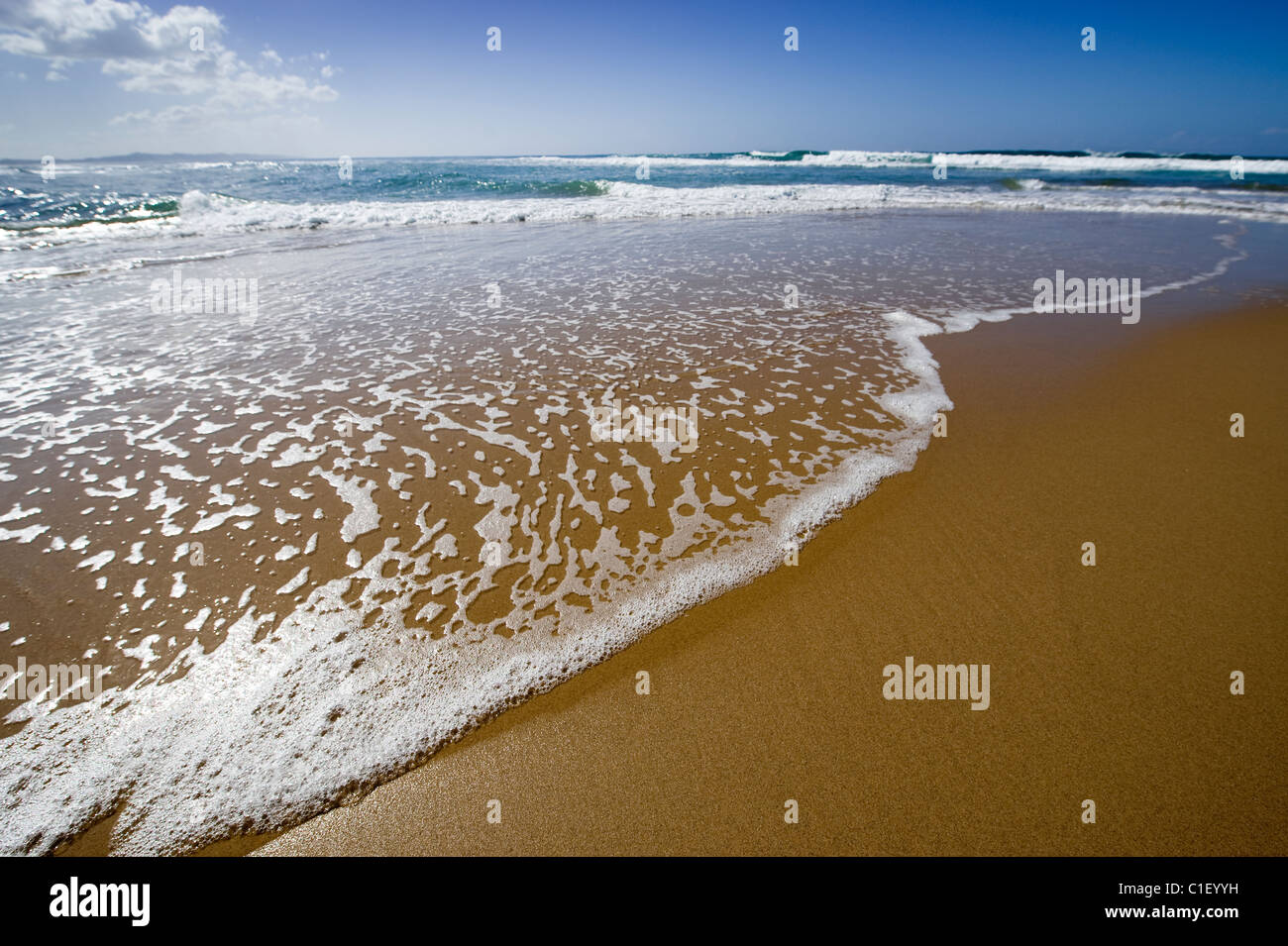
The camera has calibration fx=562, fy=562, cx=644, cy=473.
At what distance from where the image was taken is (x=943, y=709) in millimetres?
2742

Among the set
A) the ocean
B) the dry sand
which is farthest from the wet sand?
the ocean

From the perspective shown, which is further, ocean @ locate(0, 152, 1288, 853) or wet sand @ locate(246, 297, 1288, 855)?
ocean @ locate(0, 152, 1288, 853)

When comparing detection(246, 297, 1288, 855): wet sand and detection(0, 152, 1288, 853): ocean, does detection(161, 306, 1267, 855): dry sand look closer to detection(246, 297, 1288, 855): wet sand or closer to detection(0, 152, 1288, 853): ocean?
detection(246, 297, 1288, 855): wet sand

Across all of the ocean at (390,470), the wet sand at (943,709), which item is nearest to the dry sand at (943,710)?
the wet sand at (943,709)

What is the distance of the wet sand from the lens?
7.53ft

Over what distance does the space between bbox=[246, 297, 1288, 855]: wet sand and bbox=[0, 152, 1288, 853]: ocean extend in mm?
294

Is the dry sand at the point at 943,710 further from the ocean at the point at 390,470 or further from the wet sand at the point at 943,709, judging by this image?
the ocean at the point at 390,470

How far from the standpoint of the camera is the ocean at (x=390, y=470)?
8.72ft

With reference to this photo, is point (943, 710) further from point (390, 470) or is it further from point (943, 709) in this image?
point (390, 470)

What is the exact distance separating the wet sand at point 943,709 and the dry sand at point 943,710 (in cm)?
1

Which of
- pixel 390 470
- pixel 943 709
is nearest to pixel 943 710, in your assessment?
pixel 943 709

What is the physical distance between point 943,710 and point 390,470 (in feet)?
Result: 13.9
